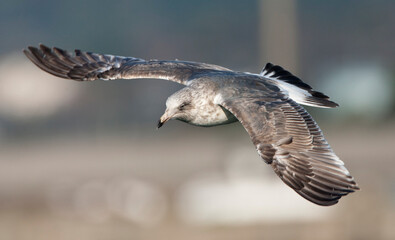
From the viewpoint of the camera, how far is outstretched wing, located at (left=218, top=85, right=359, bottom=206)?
392 inches

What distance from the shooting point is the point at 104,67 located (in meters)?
12.8

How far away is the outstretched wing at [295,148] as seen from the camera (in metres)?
9.95

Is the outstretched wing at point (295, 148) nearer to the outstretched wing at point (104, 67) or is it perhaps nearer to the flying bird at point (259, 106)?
the flying bird at point (259, 106)

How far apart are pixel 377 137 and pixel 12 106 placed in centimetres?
2603

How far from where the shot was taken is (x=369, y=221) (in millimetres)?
18984

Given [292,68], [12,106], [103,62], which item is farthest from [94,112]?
[103,62]

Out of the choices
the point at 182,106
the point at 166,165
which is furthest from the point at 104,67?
the point at 166,165

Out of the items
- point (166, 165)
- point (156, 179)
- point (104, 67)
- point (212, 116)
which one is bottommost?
point (212, 116)

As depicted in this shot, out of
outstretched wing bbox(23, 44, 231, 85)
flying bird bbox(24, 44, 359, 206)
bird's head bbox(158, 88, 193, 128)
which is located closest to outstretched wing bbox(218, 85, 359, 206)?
flying bird bbox(24, 44, 359, 206)

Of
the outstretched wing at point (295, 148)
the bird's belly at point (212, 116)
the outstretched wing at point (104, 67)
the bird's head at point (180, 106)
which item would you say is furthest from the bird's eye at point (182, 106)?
the outstretched wing at point (104, 67)

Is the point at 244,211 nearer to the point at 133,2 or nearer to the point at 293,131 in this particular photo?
the point at 293,131

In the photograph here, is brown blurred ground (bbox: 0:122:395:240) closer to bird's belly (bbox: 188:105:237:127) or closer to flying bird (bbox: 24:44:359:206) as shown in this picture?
flying bird (bbox: 24:44:359:206)

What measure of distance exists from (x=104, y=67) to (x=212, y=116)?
2062 millimetres

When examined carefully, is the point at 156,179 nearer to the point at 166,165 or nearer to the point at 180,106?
the point at 166,165
